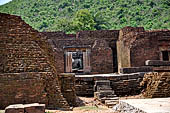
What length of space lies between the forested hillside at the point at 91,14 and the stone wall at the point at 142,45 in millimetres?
18822

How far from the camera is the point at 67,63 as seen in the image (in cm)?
1650

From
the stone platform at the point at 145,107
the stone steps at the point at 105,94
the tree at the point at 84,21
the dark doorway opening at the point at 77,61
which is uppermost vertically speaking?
the tree at the point at 84,21

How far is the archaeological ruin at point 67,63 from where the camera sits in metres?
7.22

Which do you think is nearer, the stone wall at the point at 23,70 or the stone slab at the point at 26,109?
the stone slab at the point at 26,109

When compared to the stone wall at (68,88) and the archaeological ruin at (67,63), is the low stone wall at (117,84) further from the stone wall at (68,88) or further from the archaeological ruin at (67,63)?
the stone wall at (68,88)

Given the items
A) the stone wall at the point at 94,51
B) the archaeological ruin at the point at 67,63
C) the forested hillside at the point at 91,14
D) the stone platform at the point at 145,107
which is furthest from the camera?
the forested hillside at the point at 91,14

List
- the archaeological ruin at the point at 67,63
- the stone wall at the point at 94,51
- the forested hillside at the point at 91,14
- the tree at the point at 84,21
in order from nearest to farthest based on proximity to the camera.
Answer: the archaeological ruin at the point at 67,63
the stone wall at the point at 94,51
the tree at the point at 84,21
the forested hillside at the point at 91,14

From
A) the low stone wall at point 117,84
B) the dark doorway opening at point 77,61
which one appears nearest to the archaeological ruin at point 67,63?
the low stone wall at point 117,84

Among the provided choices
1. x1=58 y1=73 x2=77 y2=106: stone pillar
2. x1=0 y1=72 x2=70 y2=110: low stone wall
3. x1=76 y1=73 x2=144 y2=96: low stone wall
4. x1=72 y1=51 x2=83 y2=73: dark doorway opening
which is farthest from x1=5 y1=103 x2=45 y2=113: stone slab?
x1=72 y1=51 x2=83 y2=73: dark doorway opening

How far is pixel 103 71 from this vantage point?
16328 millimetres

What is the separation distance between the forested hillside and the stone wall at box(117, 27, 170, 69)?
18.8m

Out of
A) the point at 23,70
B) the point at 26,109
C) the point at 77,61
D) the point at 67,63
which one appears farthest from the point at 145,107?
the point at 77,61

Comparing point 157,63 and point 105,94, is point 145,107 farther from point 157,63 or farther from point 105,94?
point 157,63

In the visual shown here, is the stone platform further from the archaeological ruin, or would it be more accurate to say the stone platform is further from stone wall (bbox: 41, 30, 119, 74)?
stone wall (bbox: 41, 30, 119, 74)
